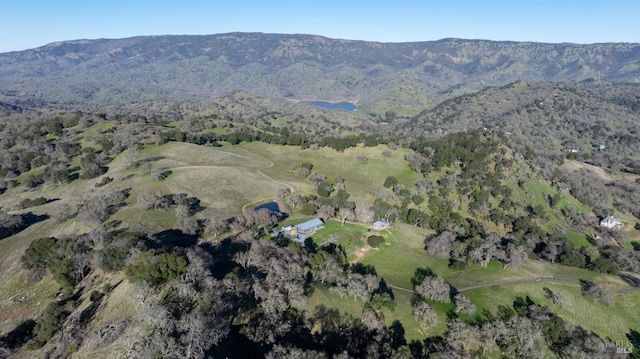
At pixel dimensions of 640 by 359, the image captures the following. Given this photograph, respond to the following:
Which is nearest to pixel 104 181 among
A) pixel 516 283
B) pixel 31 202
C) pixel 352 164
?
pixel 31 202

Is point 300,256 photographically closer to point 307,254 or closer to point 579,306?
point 307,254

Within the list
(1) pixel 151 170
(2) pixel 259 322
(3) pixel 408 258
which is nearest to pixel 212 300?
(2) pixel 259 322

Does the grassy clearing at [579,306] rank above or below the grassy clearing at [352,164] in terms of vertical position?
below

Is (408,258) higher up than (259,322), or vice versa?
(259,322)

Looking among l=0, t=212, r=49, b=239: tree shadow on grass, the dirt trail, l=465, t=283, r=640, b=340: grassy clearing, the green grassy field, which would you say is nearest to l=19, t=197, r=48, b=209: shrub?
the green grassy field

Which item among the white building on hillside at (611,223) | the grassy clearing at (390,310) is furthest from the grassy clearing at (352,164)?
the white building on hillside at (611,223)

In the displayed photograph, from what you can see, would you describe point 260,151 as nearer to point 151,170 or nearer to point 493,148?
point 151,170

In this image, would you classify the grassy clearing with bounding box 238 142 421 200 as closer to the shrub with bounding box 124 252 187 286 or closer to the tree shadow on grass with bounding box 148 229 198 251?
the tree shadow on grass with bounding box 148 229 198 251

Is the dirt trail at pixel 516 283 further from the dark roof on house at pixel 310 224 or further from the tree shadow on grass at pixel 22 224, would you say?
the tree shadow on grass at pixel 22 224
